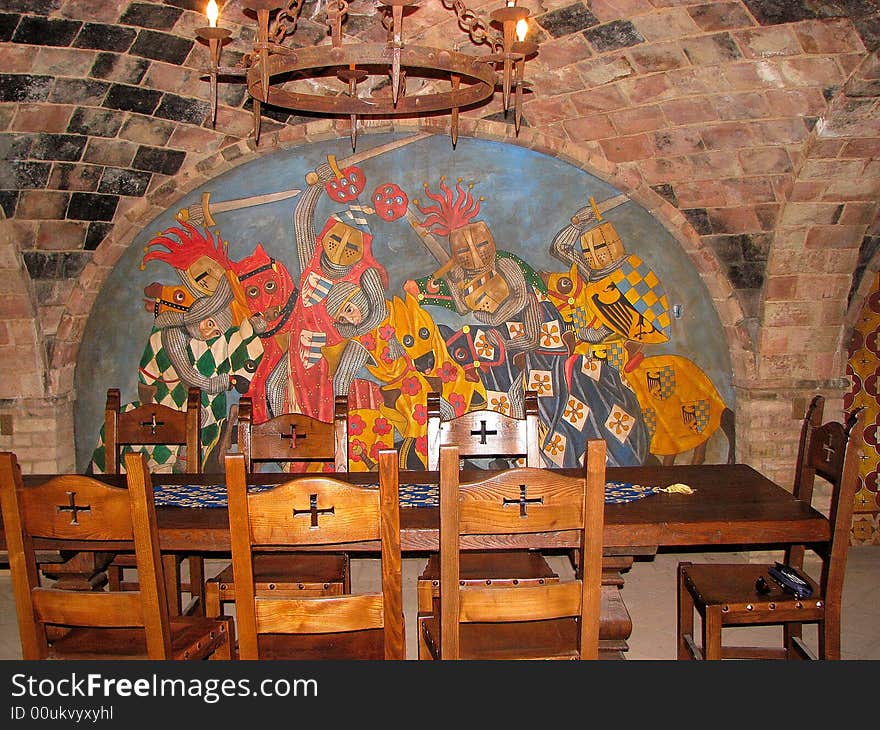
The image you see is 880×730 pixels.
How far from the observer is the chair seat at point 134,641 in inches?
107

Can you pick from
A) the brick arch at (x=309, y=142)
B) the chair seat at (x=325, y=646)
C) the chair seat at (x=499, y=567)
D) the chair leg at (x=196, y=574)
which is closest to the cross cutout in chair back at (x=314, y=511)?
the chair seat at (x=325, y=646)

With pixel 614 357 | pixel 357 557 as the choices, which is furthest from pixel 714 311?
pixel 357 557

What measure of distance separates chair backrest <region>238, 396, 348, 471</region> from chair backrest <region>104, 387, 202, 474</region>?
0.37 m

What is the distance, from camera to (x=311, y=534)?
96.2 inches

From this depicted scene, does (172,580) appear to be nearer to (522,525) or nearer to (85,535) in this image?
(85,535)

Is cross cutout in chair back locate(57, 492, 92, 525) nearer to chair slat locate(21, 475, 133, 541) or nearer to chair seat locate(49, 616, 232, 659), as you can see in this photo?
chair slat locate(21, 475, 133, 541)

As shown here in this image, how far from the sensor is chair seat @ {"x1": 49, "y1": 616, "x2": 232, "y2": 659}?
2709mm

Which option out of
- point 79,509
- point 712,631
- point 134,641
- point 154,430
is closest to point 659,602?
point 712,631

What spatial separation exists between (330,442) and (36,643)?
5.43ft

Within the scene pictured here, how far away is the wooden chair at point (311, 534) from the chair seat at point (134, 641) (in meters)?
0.35

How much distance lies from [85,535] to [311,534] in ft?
2.02

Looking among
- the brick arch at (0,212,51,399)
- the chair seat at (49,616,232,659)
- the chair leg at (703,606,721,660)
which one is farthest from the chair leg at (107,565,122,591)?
the chair leg at (703,606,721,660)

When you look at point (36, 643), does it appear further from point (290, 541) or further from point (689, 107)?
point (689, 107)

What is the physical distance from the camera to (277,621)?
2.46 metres
